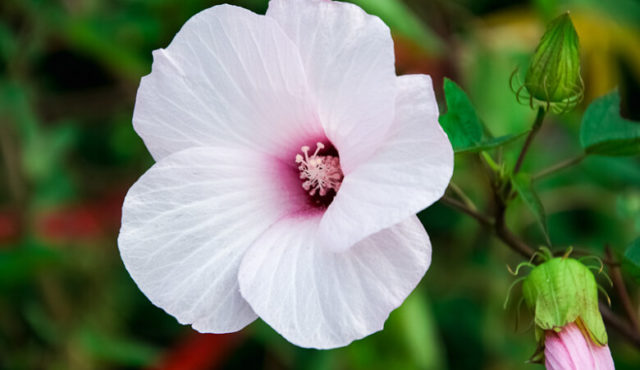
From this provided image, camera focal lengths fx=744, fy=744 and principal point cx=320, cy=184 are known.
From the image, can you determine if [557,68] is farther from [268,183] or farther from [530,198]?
[268,183]

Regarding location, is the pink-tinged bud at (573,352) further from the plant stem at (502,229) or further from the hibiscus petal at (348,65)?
the hibiscus petal at (348,65)

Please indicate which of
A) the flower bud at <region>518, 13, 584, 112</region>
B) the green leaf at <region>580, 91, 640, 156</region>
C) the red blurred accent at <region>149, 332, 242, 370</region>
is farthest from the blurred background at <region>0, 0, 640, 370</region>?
the flower bud at <region>518, 13, 584, 112</region>

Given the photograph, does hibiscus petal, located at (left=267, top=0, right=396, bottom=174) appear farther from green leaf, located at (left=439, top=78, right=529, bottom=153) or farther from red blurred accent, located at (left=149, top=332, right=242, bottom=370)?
red blurred accent, located at (left=149, top=332, right=242, bottom=370)

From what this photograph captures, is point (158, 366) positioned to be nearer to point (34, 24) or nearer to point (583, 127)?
point (34, 24)

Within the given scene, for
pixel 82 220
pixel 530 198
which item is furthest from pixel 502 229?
pixel 82 220

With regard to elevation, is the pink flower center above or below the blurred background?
above

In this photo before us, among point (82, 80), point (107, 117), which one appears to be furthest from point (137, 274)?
point (82, 80)
